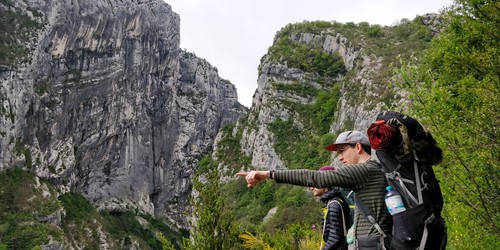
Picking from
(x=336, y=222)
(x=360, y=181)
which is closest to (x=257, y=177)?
(x=360, y=181)

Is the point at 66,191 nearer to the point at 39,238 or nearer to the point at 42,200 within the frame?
the point at 42,200

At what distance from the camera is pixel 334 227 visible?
3922mm

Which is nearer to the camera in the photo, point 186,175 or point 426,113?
point 426,113

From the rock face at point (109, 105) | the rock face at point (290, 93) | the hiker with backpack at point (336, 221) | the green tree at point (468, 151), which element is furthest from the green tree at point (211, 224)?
the rock face at point (109, 105)

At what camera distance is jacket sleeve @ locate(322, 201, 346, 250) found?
3.84 metres

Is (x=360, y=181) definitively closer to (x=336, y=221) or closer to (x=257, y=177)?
(x=257, y=177)

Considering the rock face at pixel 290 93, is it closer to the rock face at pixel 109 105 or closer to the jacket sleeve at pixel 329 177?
the jacket sleeve at pixel 329 177

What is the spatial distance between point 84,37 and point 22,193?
2979 cm

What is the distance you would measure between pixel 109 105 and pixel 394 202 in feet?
281

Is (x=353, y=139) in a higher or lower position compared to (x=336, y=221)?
higher

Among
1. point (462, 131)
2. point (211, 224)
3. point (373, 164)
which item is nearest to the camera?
point (373, 164)

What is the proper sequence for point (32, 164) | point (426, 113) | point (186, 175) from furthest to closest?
1. point (186, 175)
2. point (32, 164)
3. point (426, 113)

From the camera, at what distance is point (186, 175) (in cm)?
9756

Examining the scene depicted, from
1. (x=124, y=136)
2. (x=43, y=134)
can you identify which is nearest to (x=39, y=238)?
Answer: (x=43, y=134)
